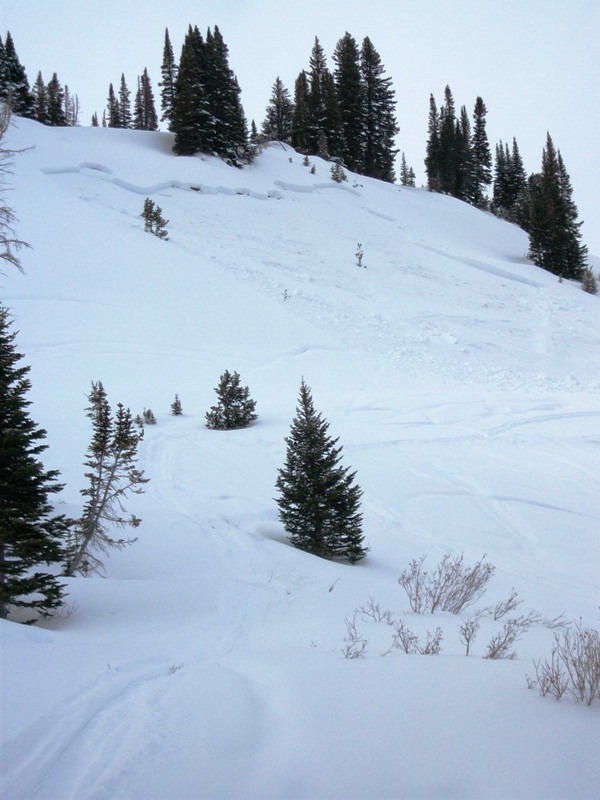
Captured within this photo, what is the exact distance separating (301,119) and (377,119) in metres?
9.89

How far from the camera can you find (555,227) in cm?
3638

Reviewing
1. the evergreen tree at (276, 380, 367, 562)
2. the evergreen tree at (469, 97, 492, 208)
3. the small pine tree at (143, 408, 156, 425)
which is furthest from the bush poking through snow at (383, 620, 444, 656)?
the evergreen tree at (469, 97, 492, 208)

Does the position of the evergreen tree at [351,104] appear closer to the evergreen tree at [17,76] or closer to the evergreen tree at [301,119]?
the evergreen tree at [301,119]

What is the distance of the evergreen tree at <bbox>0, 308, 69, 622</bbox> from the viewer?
3955 millimetres

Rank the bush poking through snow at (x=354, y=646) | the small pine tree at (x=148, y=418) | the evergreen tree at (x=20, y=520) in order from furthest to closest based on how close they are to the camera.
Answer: the small pine tree at (x=148, y=418) → the evergreen tree at (x=20, y=520) → the bush poking through snow at (x=354, y=646)

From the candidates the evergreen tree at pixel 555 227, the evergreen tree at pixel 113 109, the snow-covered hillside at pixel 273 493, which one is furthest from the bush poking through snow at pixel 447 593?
the evergreen tree at pixel 113 109

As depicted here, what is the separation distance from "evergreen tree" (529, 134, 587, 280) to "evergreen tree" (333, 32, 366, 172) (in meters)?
17.3

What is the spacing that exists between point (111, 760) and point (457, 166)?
195 ft

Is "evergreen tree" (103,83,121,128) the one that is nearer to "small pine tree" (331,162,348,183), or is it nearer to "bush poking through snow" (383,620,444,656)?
"small pine tree" (331,162,348,183)

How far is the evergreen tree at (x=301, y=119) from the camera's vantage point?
150 feet

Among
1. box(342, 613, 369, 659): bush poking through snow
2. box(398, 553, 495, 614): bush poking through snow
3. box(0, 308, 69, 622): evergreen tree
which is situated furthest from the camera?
box(398, 553, 495, 614): bush poking through snow

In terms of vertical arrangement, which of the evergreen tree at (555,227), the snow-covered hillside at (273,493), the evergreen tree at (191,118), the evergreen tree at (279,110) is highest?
the evergreen tree at (279,110)

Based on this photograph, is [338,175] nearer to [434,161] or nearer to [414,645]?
[434,161]

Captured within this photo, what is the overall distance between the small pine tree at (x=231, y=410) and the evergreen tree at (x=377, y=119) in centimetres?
4506
